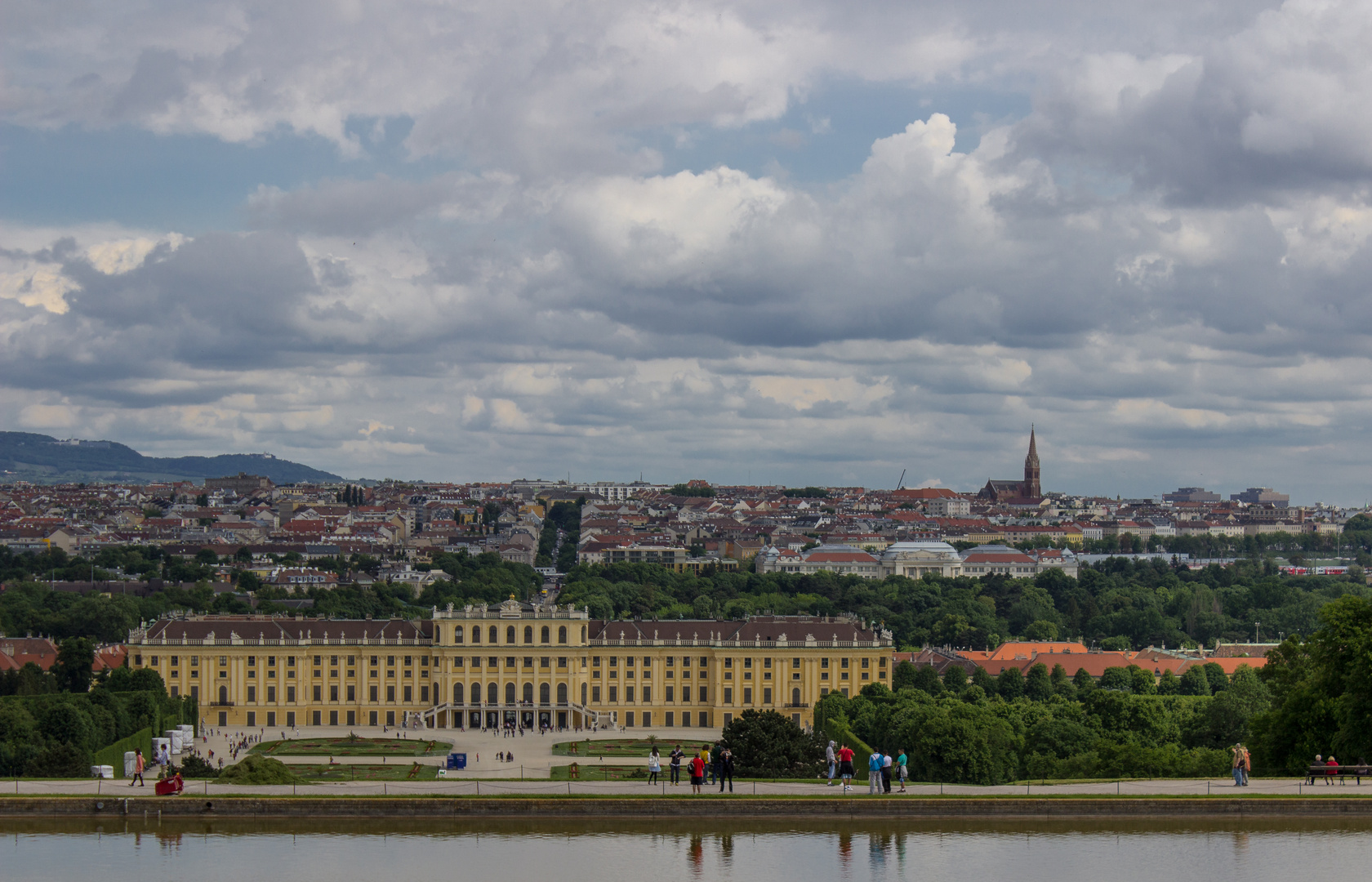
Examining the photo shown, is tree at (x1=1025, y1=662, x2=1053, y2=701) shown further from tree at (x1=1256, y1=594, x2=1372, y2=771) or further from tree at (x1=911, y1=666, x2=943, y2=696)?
tree at (x1=1256, y1=594, x2=1372, y2=771)

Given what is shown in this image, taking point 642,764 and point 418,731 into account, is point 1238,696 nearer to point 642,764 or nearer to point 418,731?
point 642,764

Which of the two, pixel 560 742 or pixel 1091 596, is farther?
pixel 1091 596

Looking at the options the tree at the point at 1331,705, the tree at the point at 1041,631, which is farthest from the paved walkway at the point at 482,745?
the tree at the point at 1041,631

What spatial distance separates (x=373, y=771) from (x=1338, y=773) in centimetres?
3859

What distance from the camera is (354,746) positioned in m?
84.3

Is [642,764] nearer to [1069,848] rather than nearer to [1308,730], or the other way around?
[1308,730]

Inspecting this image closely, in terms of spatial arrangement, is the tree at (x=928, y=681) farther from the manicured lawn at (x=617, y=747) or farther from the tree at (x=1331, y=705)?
the tree at (x=1331, y=705)

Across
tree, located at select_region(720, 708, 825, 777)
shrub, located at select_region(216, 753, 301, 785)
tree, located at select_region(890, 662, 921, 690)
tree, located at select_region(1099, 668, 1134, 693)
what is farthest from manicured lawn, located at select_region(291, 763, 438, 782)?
tree, located at select_region(1099, 668, 1134, 693)

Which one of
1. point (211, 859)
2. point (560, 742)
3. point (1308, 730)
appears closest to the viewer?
point (211, 859)

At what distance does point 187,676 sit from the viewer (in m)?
99.8

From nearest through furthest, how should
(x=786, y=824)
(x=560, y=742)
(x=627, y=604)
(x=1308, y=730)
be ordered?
1. (x=786, y=824)
2. (x=1308, y=730)
3. (x=560, y=742)
4. (x=627, y=604)

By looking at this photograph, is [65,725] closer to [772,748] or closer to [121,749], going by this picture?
[121,749]

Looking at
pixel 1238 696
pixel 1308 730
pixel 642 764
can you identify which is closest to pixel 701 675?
pixel 642 764

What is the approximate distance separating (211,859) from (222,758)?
145ft
